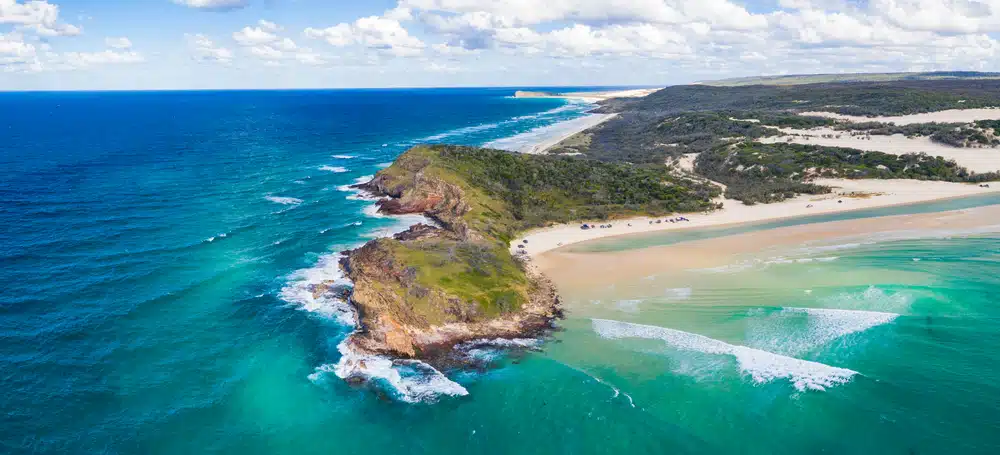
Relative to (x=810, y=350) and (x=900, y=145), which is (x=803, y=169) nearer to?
(x=900, y=145)

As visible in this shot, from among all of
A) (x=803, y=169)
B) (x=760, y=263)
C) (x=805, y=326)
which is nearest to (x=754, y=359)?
(x=805, y=326)

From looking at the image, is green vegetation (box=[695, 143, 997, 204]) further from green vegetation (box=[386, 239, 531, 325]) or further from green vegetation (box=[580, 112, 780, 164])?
green vegetation (box=[386, 239, 531, 325])

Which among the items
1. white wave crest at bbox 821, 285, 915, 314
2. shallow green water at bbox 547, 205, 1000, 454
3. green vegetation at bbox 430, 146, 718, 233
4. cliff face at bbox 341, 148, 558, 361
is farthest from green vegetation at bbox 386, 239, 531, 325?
white wave crest at bbox 821, 285, 915, 314

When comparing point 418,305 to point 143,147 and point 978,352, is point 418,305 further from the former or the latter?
point 143,147

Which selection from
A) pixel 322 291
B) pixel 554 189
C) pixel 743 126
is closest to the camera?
pixel 322 291

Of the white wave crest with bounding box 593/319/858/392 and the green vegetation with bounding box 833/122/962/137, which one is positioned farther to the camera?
the green vegetation with bounding box 833/122/962/137

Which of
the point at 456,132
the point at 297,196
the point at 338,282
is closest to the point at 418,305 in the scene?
the point at 338,282

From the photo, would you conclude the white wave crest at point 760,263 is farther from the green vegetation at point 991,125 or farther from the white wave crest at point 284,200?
the green vegetation at point 991,125
